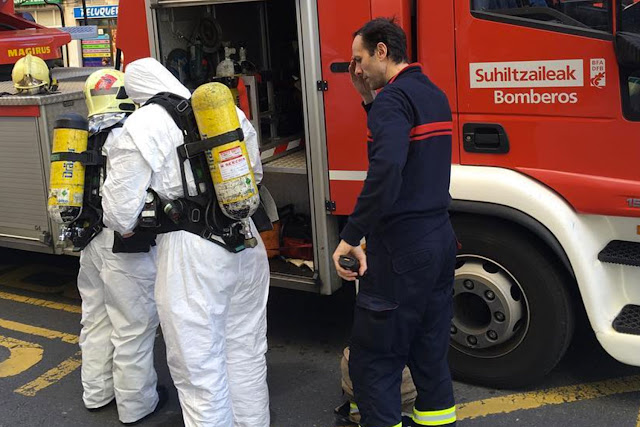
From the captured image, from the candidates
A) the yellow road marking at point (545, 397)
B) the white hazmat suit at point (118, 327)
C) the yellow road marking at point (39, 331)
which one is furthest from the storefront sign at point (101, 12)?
the yellow road marking at point (545, 397)

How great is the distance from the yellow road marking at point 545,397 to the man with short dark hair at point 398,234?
2.45ft

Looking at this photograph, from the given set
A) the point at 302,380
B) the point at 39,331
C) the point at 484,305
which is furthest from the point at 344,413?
the point at 39,331

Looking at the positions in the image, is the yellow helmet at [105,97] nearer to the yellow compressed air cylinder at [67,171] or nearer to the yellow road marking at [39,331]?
the yellow compressed air cylinder at [67,171]

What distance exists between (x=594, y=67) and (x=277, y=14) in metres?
2.78

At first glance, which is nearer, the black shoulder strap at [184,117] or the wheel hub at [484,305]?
the black shoulder strap at [184,117]

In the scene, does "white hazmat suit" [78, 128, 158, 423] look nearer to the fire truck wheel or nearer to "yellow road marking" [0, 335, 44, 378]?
"yellow road marking" [0, 335, 44, 378]

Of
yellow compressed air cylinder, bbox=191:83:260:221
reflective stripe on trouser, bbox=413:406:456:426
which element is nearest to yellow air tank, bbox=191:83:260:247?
yellow compressed air cylinder, bbox=191:83:260:221

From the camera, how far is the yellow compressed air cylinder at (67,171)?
3.70m

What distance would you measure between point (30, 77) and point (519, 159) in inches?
141

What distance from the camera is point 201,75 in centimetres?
509

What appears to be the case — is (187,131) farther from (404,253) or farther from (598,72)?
(598,72)

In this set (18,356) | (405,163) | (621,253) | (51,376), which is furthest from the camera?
(18,356)

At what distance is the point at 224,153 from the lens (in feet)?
10.4

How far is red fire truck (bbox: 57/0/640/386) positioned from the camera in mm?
3422
